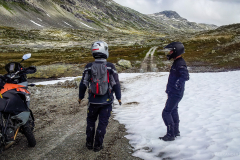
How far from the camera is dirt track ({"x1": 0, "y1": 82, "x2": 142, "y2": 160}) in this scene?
156 inches

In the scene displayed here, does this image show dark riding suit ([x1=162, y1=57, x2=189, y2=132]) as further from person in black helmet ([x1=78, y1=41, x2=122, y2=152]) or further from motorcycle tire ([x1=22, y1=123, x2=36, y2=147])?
motorcycle tire ([x1=22, y1=123, x2=36, y2=147])

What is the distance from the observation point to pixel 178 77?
4.34m

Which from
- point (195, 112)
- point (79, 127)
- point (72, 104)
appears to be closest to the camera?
point (79, 127)

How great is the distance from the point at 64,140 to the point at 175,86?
358cm

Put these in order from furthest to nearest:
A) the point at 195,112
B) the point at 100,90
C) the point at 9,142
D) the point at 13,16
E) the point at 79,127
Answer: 1. the point at 13,16
2. the point at 195,112
3. the point at 79,127
4. the point at 100,90
5. the point at 9,142

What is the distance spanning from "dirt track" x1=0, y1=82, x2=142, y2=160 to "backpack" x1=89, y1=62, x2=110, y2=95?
5.27ft

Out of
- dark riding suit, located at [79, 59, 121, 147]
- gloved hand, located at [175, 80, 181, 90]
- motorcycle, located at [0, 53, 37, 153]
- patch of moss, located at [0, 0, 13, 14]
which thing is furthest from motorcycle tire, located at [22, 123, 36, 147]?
patch of moss, located at [0, 0, 13, 14]

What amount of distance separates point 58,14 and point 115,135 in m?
168

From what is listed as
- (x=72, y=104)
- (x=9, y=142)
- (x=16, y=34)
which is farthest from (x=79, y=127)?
(x=16, y=34)

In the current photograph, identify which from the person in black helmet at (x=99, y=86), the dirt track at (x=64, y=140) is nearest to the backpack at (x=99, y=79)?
the person in black helmet at (x=99, y=86)

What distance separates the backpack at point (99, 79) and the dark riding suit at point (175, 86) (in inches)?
73.2

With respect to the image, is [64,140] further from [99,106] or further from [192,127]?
[192,127]

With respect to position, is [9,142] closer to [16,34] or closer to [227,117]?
[227,117]

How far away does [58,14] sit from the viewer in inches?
5886
